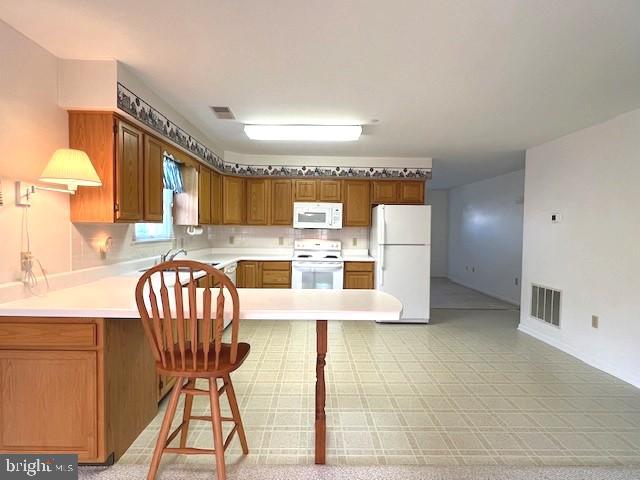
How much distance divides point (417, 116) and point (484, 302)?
420cm

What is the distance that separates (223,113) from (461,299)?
5.21 metres

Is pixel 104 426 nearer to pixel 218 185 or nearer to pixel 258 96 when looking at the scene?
pixel 258 96

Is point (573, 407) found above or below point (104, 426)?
below

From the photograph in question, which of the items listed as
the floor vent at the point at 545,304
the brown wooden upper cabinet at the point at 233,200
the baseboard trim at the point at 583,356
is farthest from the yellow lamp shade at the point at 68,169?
the floor vent at the point at 545,304

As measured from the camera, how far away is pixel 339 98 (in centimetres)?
280

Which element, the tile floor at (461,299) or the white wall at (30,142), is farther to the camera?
the tile floor at (461,299)

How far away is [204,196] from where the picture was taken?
4.17 metres

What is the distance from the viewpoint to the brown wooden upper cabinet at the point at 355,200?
520cm

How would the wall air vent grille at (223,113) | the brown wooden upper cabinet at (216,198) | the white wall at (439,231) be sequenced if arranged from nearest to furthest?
the wall air vent grille at (223,113) < the brown wooden upper cabinet at (216,198) < the white wall at (439,231)

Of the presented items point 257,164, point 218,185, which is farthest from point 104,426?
point 257,164

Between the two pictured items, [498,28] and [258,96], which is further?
[258,96]

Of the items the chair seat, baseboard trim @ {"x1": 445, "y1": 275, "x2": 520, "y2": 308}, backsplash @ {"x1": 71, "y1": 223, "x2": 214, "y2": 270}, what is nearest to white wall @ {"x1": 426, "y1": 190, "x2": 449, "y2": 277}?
baseboard trim @ {"x1": 445, "y1": 275, "x2": 520, "y2": 308}

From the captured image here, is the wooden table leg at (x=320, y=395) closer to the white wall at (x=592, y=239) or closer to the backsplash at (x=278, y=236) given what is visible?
the white wall at (x=592, y=239)

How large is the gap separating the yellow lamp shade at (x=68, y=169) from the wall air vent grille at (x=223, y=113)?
138 cm
